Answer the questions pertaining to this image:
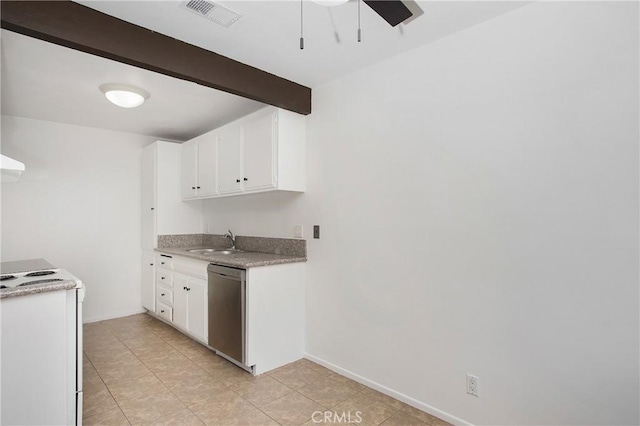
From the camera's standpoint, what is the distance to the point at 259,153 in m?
3.15

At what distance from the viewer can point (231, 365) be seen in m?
2.96

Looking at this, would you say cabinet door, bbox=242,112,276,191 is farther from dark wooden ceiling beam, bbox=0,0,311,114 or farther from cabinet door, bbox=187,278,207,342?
cabinet door, bbox=187,278,207,342

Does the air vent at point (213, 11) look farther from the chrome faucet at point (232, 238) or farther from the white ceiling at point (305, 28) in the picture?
the chrome faucet at point (232, 238)

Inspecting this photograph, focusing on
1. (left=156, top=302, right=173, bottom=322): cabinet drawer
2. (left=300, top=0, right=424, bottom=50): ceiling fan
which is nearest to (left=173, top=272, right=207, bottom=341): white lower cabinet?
(left=156, top=302, right=173, bottom=322): cabinet drawer

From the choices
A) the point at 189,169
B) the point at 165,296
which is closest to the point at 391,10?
the point at 189,169

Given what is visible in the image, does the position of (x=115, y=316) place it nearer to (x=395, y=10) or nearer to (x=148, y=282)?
(x=148, y=282)

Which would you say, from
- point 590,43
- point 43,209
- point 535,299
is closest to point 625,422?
point 535,299

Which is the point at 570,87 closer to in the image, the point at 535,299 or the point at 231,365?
the point at 535,299

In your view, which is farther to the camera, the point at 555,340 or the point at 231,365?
the point at 231,365

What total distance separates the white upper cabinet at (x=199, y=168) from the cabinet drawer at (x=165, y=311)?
50.5 inches

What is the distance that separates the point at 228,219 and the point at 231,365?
1.80 metres

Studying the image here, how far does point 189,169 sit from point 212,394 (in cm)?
264

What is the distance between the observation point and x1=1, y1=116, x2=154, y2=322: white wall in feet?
12.4

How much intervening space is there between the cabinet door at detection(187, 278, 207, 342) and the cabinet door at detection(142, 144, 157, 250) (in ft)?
3.93
